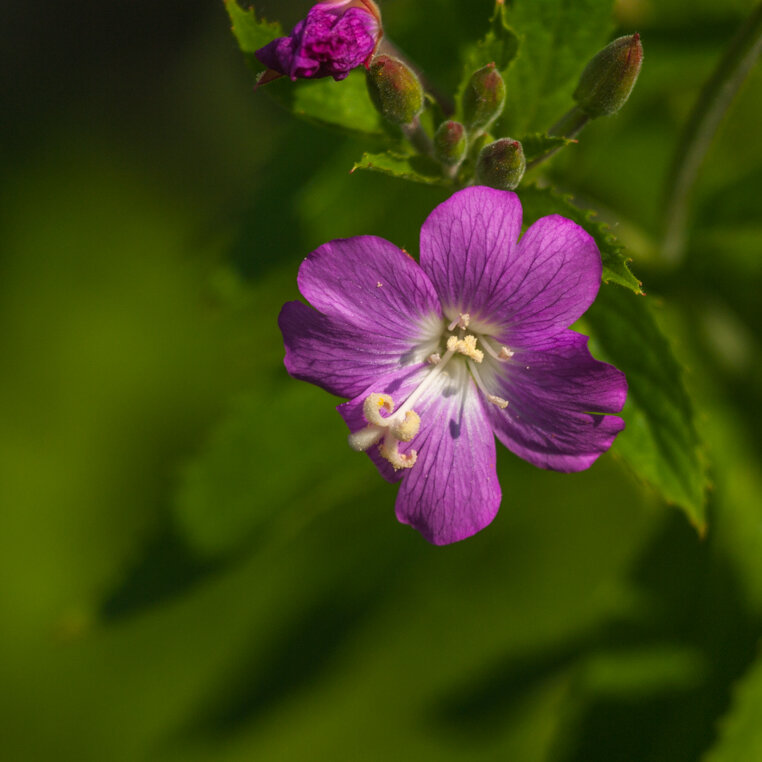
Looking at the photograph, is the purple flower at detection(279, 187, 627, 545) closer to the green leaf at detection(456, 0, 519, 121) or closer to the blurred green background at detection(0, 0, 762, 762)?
the green leaf at detection(456, 0, 519, 121)

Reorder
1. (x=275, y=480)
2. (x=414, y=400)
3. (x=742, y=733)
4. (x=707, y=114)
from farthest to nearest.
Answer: (x=275, y=480), (x=742, y=733), (x=707, y=114), (x=414, y=400)

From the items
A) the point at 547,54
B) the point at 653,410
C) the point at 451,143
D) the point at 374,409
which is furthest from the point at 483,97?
the point at 653,410

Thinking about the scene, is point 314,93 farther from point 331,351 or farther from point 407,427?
point 407,427

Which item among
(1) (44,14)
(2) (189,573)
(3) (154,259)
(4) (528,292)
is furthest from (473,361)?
(1) (44,14)

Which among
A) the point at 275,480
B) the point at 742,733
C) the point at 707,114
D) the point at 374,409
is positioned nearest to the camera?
the point at 374,409

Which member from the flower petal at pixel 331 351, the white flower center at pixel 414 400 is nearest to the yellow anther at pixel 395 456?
the white flower center at pixel 414 400

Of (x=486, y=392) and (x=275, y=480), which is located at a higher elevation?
(x=486, y=392)
